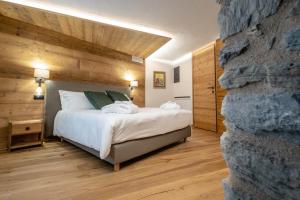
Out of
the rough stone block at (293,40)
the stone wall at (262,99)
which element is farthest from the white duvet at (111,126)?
the rough stone block at (293,40)

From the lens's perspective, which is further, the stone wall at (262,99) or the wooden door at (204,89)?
the wooden door at (204,89)

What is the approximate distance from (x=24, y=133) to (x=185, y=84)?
4.19m

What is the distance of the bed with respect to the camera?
163 cm

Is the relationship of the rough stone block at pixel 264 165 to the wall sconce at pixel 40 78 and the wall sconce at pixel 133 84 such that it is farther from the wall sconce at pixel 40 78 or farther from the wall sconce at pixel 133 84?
the wall sconce at pixel 133 84

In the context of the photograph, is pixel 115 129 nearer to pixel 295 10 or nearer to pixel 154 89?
pixel 295 10

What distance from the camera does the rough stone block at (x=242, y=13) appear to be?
408 mm

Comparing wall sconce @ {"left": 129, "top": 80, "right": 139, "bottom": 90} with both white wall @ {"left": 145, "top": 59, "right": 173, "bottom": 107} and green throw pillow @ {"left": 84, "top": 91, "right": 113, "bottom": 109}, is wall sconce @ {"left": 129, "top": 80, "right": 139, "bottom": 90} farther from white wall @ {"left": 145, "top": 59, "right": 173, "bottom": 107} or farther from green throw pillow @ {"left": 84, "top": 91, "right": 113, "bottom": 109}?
green throw pillow @ {"left": 84, "top": 91, "right": 113, "bottom": 109}

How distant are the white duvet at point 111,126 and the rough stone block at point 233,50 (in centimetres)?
130

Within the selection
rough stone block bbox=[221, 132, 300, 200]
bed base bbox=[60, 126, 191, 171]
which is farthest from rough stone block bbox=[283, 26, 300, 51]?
bed base bbox=[60, 126, 191, 171]

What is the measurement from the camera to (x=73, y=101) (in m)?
3.04

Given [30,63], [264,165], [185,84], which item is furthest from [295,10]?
[185,84]

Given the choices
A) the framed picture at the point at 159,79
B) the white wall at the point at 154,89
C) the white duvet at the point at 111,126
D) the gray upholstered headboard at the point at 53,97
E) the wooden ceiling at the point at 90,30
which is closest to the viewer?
the white duvet at the point at 111,126

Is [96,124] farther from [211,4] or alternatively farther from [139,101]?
[139,101]

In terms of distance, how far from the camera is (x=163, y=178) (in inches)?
57.9
